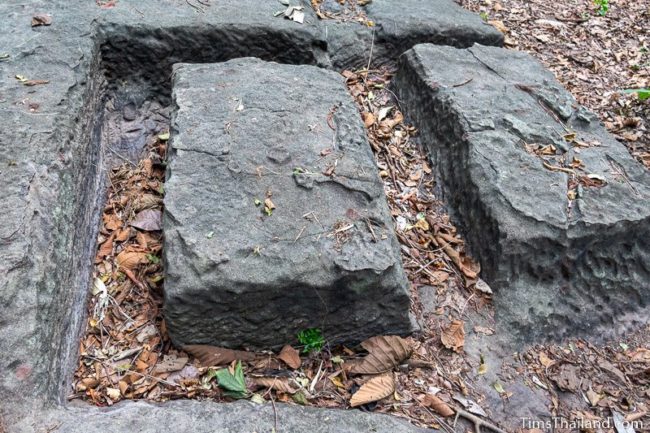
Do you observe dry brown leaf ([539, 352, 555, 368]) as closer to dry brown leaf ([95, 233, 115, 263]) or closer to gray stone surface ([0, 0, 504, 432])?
gray stone surface ([0, 0, 504, 432])

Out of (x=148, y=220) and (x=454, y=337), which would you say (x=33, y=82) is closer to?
(x=148, y=220)

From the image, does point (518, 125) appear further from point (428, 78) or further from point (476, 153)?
point (428, 78)

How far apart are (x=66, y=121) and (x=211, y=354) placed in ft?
2.89

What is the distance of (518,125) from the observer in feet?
6.93

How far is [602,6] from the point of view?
364 centimetres

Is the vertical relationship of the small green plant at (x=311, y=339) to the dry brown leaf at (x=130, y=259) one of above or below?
above

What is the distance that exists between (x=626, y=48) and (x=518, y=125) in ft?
5.72

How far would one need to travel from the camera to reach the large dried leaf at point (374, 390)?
4.76ft

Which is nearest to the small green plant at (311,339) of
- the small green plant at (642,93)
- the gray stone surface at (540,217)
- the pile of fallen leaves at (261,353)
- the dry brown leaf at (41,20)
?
the pile of fallen leaves at (261,353)

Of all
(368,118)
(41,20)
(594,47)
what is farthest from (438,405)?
(594,47)

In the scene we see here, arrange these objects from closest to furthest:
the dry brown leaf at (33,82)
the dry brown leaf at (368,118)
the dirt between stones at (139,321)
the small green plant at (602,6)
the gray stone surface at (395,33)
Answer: the dirt between stones at (139,321) → the dry brown leaf at (33,82) → the dry brown leaf at (368,118) → the gray stone surface at (395,33) → the small green plant at (602,6)

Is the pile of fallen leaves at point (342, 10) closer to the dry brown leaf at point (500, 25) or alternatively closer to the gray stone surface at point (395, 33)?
the gray stone surface at point (395, 33)

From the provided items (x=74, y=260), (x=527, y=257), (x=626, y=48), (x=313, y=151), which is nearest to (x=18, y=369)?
(x=74, y=260)

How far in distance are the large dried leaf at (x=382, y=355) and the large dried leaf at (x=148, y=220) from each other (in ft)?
2.51
